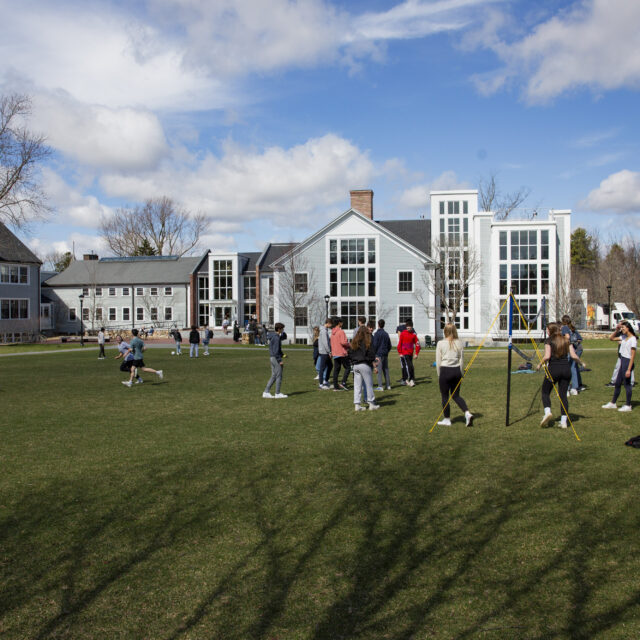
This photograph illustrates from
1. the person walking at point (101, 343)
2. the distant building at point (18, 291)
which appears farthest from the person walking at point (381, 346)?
the distant building at point (18, 291)

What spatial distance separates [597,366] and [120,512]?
22055 mm

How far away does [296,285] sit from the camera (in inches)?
2009

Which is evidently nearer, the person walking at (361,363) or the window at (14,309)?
the person walking at (361,363)

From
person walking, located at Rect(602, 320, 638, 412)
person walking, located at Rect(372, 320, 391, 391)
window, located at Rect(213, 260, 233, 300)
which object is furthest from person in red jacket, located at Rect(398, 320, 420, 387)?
window, located at Rect(213, 260, 233, 300)

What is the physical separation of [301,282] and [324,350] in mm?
35401

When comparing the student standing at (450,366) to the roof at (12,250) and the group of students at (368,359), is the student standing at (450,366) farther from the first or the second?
the roof at (12,250)

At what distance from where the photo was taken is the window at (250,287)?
6875cm

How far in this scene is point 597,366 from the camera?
24062 mm

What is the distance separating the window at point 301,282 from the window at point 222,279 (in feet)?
59.1

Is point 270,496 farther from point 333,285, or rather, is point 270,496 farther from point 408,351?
point 333,285

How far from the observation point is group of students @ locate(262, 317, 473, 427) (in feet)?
36.1

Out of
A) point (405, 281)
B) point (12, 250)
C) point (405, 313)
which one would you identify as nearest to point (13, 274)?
point (12, 250)

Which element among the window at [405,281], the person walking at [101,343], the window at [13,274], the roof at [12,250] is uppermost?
the roof at [12,250]

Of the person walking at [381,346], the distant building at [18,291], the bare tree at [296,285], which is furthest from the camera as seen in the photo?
the distant building at [18,291]
